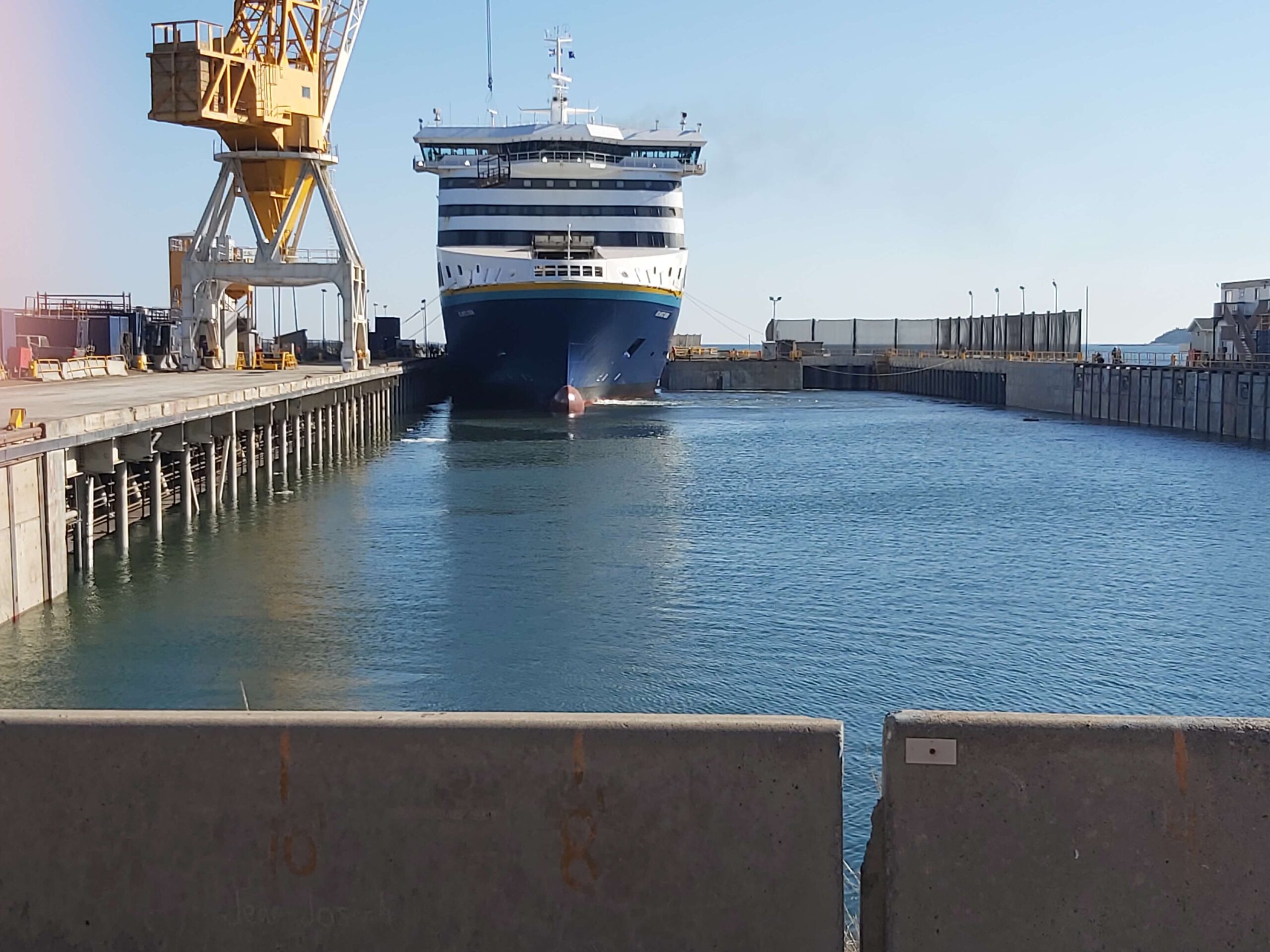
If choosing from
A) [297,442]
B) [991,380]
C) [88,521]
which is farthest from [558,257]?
[88,521]

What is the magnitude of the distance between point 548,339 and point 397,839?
5492cm

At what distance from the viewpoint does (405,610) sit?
20812 mm

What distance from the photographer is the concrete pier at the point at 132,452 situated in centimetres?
Result: 1911

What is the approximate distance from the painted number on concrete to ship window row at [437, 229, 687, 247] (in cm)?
6060

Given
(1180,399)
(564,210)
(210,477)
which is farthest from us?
(564,210)

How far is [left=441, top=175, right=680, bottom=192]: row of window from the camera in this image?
6688cm

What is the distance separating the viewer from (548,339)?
59.2 m

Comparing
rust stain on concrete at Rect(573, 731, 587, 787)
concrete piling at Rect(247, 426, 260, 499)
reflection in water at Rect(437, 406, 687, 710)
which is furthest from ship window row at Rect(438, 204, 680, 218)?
rust stain on concrete at Rect(573, 731, 587, 787)

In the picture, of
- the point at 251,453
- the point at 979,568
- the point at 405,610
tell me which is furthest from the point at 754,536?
the point at 251,453

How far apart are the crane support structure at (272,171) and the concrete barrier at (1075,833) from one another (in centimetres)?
4334

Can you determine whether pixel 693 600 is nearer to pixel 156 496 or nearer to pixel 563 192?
pixel 156 496

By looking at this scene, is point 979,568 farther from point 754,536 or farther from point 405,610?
point 405,610

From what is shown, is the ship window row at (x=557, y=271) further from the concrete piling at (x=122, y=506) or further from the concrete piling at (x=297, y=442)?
the concrete piling at (x=122, y=506)

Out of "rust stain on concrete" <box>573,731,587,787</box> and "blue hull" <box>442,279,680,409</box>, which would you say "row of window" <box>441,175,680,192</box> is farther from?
"rust stain on concrete" <box>573,731,587,787</box>
